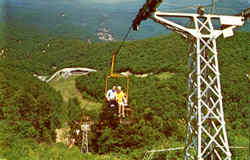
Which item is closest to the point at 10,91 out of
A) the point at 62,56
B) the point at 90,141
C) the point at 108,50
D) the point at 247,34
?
the point at 90,141

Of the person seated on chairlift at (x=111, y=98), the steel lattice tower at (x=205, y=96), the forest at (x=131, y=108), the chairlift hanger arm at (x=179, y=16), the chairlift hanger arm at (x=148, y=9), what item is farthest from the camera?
the forest at (x=131, y=108)

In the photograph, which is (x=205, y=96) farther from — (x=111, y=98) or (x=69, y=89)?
(x=69, y=89)

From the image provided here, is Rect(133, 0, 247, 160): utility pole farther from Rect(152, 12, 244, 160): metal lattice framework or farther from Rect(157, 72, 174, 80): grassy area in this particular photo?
Rect(157, 72, 174, 80): grassy area

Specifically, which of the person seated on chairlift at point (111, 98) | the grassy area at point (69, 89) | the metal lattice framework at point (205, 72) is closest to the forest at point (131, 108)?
the person seated on chairlift at point (111, 98)

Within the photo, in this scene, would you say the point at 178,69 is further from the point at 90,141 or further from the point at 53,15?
the point at 53,15

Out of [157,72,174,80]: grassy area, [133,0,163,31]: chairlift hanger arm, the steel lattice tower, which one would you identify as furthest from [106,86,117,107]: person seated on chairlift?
[157,72,174,80]: grassy area

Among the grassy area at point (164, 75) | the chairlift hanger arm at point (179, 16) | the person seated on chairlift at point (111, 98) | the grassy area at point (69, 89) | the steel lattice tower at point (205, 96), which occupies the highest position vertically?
the chairlift hanger arm at point (179, 16)

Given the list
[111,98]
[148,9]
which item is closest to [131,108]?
[111,98]

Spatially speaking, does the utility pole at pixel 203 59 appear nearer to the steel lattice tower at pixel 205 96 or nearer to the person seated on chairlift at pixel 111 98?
the steel lattice tower at pixel 205 96
